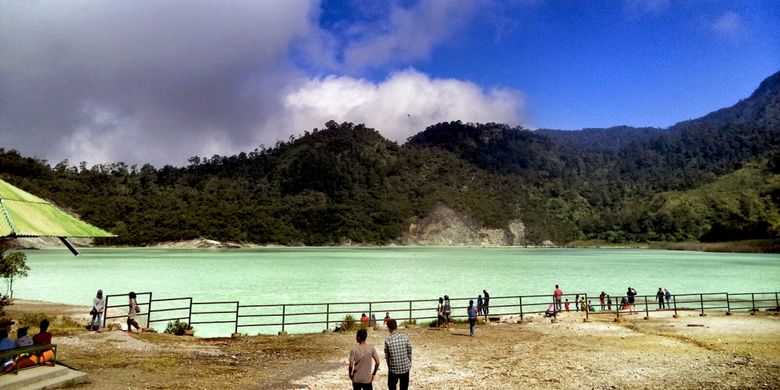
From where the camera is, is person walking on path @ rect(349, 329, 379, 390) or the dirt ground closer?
person walking on path @ rect(349, 329, 379, 390)

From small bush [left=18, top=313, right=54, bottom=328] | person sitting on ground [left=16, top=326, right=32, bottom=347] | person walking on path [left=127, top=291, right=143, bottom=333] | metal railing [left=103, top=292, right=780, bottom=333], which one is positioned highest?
person sitting on ground [left=16, top=326, right=32, bottom=347]

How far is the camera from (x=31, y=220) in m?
7.10

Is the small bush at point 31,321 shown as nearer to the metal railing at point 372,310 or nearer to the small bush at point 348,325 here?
the metal railing at point 372,310

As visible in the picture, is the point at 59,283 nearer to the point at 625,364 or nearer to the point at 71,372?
the point at 71,372

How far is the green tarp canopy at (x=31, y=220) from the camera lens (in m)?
6.56

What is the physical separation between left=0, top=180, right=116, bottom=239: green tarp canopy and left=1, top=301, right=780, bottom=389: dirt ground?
3915mm

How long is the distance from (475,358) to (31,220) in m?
11.6

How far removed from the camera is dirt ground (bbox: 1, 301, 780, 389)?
35.6ft

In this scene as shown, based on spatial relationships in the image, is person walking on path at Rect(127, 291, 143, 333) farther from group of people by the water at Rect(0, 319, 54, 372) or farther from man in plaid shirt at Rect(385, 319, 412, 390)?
man in plaid shirt at Rect(385, 319, 412, 390)

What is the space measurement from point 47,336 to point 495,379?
10.8 metres

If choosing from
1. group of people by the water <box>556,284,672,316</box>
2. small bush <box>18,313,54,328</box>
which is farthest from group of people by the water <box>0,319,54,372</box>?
group of people by the water <box>556,284,672,316</box>

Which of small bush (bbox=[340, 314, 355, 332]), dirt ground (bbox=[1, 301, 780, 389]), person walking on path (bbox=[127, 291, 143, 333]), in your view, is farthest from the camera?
small bush (bbox=[340, 314, 355, 332])

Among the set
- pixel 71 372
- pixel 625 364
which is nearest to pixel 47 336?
pixel 71 372

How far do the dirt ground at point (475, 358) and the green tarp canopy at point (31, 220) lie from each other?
3.92 m
